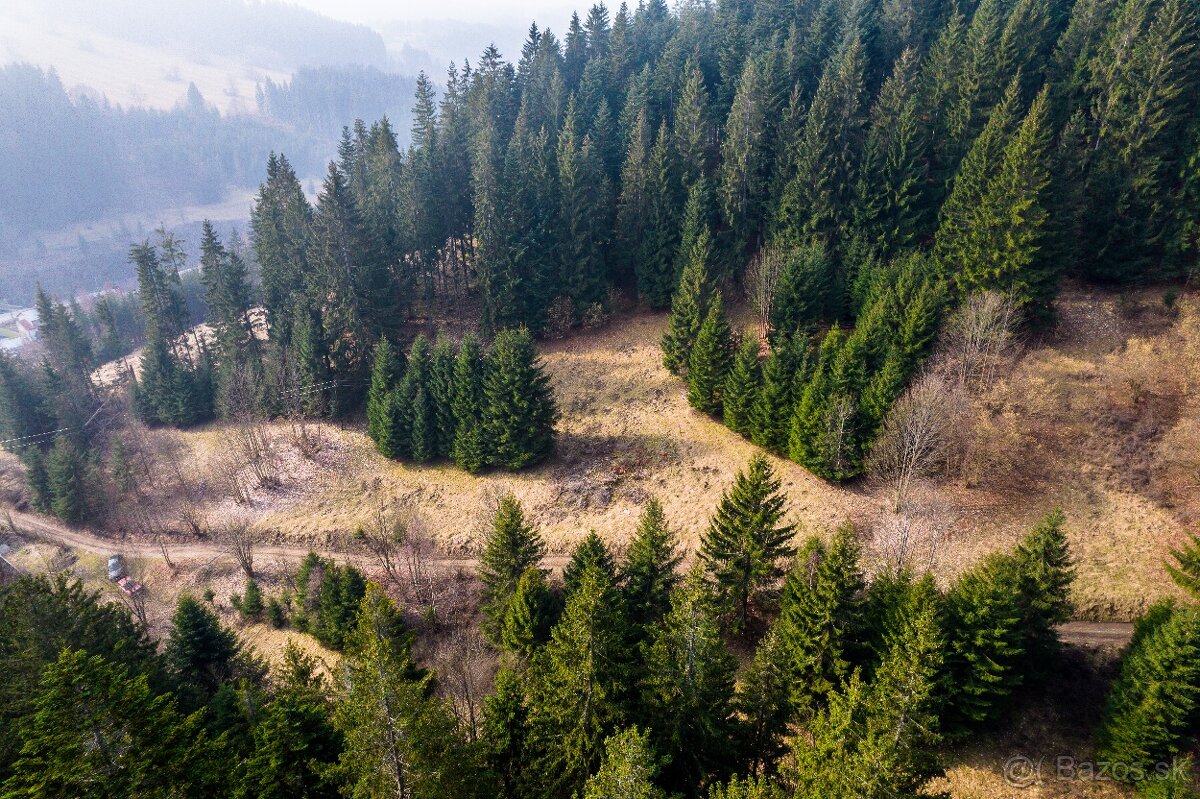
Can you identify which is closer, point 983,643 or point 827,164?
point 983,643

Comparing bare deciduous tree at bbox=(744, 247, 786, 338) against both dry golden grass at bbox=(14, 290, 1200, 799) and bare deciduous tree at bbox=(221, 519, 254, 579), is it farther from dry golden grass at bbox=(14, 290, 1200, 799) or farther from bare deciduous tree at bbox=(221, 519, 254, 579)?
bare deciduous tree at bbox=(221, 519, 254, 579)

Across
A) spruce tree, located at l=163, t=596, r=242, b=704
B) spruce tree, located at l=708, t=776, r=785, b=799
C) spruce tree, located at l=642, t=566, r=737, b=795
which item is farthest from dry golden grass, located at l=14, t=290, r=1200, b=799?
spruce tree, located at l=708, t=776, r=785, b=799

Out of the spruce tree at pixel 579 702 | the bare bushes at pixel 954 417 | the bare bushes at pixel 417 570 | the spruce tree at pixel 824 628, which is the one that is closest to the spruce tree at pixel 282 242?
the bare bushes at pixel 417 570

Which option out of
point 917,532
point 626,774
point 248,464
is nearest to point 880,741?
point 626,774

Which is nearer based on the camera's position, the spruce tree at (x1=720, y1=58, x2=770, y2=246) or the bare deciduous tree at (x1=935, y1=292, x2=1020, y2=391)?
the bare deciduous tree at (x1=935, y1=292, x2=1020, y2=391)

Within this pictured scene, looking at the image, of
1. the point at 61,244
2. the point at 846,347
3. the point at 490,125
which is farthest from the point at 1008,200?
the point at 61,244

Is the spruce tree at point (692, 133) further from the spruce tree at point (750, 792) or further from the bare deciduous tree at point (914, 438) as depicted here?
the spruce tree at point (750, 792)

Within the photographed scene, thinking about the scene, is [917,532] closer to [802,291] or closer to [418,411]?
[802,291]
